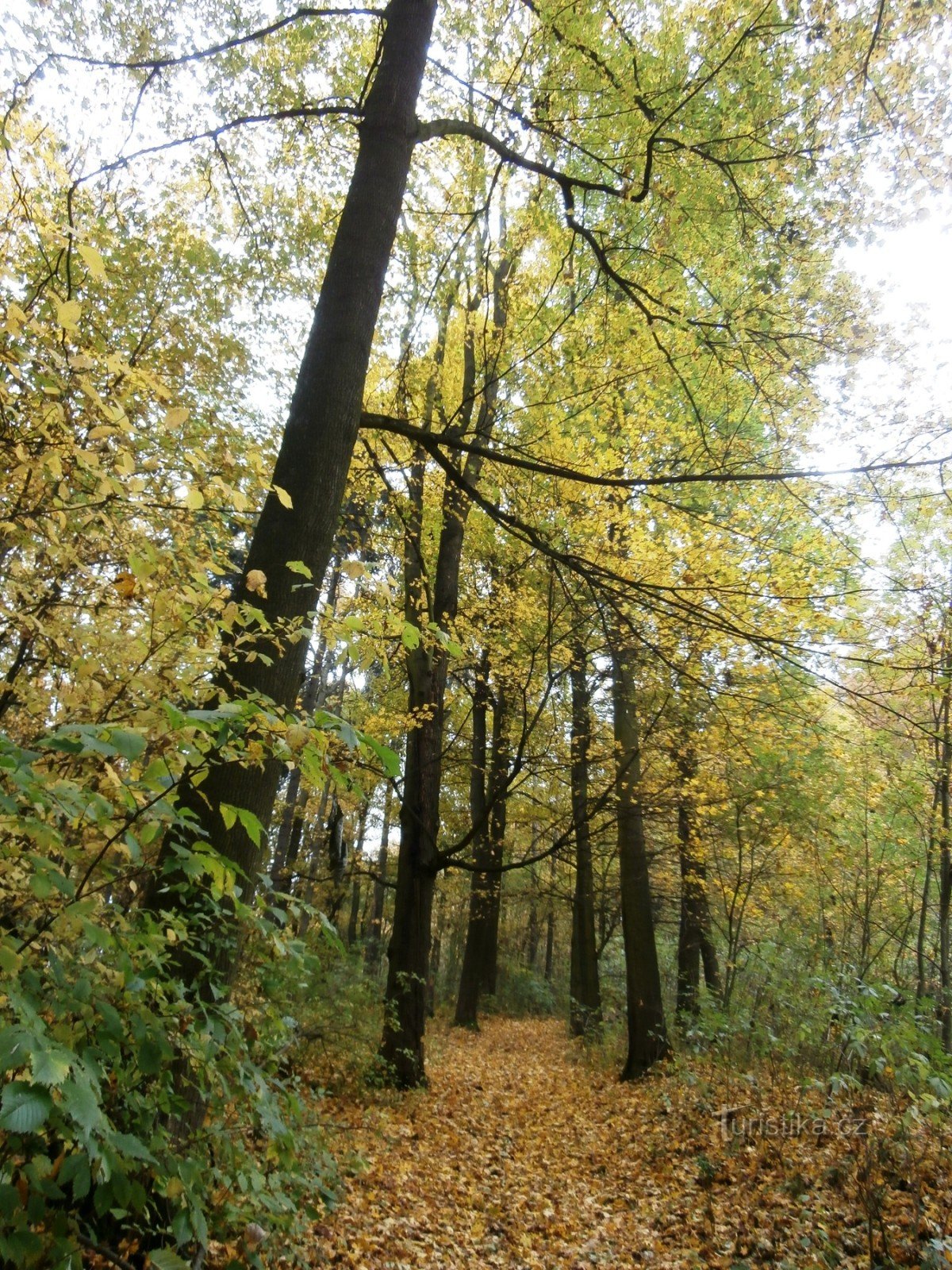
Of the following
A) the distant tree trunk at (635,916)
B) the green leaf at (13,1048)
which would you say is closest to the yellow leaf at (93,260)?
the green leaf at (13,1048)

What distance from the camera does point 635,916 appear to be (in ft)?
32.5

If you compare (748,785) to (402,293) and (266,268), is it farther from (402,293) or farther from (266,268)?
(266,268)

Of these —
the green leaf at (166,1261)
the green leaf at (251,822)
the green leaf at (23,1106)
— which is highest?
the green leaf at (251,822)

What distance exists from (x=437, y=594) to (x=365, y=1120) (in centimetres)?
568

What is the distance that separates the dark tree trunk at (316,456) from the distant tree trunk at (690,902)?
692 centimetres

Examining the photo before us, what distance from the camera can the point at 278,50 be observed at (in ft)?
19.3

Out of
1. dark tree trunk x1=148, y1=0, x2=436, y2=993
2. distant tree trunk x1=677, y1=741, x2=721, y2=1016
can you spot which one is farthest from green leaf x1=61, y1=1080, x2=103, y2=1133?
distant tree trunk x1=677, y1=741, x2=721, y2=1016

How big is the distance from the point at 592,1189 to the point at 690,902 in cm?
624

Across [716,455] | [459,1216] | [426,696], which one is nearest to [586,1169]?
[459,1216]

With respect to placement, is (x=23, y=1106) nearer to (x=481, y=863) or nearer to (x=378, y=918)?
(x=481, y=863)

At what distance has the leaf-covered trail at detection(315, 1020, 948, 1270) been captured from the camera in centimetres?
421

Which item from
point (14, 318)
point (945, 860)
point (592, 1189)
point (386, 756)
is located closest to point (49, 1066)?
point (386, 756)

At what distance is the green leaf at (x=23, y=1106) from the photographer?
1146 mm

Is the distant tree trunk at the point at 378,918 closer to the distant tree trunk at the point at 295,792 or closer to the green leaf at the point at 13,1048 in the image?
the distant tree trunk at the point at 295,792
